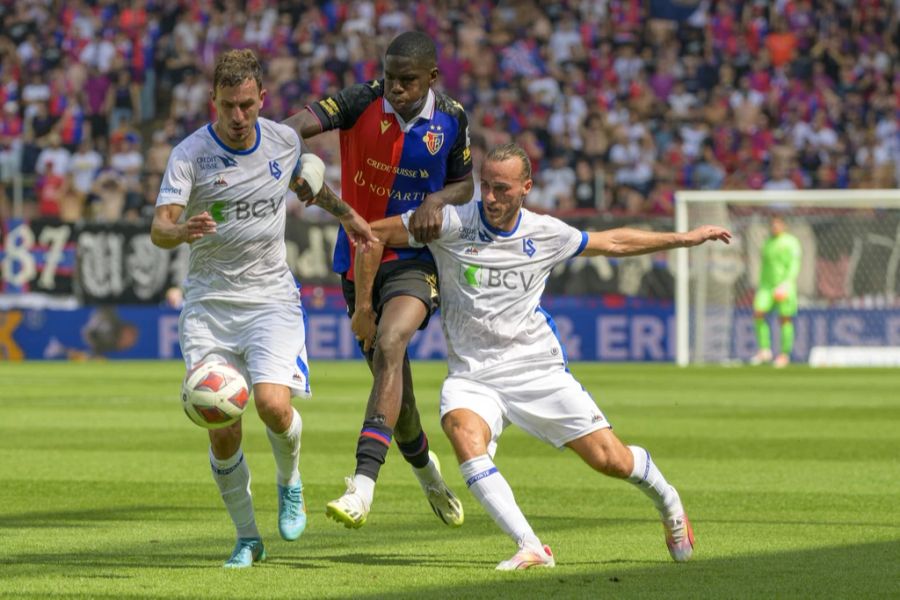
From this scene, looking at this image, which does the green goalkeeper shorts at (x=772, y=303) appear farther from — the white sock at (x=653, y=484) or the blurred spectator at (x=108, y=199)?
the white sock at (x=653, y=484)

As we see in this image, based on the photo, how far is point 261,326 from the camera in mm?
7344

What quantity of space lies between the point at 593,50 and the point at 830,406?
577 inches

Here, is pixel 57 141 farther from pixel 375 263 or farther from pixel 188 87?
pixel 375 263

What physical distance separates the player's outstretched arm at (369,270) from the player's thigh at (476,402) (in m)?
0.86

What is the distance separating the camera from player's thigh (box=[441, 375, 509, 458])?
7.08 m

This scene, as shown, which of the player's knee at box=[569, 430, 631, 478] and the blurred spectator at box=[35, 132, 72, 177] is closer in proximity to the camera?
the player's knee at box=[569, 430, 631, 478]

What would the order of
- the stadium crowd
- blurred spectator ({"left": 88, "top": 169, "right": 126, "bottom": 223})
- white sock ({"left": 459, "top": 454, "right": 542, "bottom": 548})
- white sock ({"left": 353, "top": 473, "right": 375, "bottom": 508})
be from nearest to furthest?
white sock ({"left": 353, "top": 473, "right": 375, "bottom": 508}), white sock ({"left": 459, "top": 454, "right": 542, "bottom": 548}), the stadium crowd, blurred spectator ({"left": 88, "top": 169, "right": 126, "bottom": 223})

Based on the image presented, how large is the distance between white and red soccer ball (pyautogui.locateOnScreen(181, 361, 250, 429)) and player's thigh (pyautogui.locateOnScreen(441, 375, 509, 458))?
2.81ft

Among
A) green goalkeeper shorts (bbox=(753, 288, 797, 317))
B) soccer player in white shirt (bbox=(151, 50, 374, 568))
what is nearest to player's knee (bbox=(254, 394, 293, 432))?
soccer player in white shirt (bbox=(151, 50, 374, 568))

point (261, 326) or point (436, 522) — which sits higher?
point (261, 326)

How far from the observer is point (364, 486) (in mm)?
6777

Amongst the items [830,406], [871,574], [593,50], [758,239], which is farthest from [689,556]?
[593,50]

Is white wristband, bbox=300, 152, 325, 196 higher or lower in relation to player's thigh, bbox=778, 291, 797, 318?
higher

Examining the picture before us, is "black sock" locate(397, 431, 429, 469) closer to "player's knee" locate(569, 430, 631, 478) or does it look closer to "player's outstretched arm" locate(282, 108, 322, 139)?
"player's knee" locate(569, 430, 631, 478)
